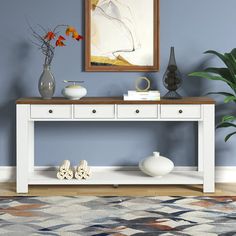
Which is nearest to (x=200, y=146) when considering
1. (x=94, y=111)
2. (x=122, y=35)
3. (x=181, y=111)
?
(x=181, y=111)

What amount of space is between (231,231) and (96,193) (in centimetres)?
135

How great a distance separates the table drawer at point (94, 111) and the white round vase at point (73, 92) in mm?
110

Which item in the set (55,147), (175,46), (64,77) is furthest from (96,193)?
(175,46)

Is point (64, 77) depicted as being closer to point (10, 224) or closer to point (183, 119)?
point (183, 119)

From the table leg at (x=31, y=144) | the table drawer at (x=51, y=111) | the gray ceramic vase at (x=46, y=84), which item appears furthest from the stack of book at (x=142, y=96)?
the table leg at (x=31, y=144)

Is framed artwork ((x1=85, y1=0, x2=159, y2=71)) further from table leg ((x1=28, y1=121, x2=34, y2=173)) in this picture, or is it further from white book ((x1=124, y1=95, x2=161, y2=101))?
table leg ((x1=28, y1=121, x2=34, y2=173))

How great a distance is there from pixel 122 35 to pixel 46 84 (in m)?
0.77

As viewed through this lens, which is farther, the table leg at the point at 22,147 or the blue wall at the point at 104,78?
the blue wall at the point at 104,78

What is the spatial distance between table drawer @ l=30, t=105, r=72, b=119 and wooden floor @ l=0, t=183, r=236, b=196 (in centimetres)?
56

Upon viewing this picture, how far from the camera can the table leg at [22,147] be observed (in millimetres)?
4859

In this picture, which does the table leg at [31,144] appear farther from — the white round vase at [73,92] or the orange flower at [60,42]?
the orange flower at [60,42]

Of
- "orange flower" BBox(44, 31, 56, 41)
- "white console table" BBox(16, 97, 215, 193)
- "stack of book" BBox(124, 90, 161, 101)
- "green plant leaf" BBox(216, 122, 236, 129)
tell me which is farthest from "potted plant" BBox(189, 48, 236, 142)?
"orange flower" BBox(44, 31, 56, 41)

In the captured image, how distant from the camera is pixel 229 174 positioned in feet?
17.5

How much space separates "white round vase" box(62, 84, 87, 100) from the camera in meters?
4.93
